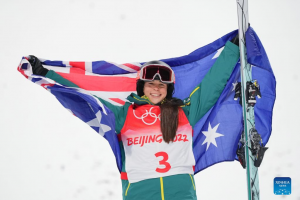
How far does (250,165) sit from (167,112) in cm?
78

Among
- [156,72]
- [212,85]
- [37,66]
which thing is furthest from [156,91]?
[37,66]

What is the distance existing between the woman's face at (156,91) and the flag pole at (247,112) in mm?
638

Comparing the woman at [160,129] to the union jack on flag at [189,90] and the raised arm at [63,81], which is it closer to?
the raised arm at [63,81]

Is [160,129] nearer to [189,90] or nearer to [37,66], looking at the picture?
[189,90]

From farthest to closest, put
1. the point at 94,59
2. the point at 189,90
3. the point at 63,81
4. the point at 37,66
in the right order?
the point at 94,59 < the point at 189,90 < the point at 63,81 < the point at 37,66

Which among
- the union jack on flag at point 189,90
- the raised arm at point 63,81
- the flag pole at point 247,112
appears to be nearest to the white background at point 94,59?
the union jack on flag at point 189,90

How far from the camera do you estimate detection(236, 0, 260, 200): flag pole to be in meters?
3.00

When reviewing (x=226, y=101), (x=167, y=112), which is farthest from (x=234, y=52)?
(x=167, y=112)

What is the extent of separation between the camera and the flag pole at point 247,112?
300 centimetres

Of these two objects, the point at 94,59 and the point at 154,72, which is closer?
the point at 154,72

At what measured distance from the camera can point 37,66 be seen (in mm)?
3189

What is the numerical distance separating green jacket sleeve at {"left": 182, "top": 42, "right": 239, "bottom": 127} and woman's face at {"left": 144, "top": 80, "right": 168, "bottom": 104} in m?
0.20

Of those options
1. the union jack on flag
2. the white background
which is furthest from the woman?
the white background

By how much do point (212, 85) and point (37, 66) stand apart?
57.1 inches
